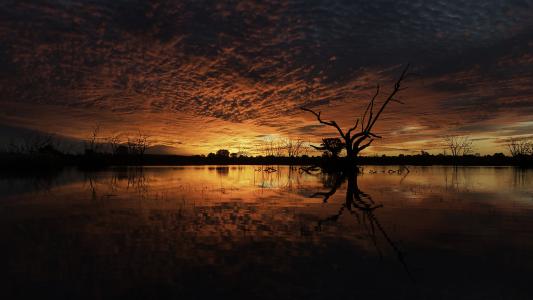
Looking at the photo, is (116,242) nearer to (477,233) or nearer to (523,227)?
(477,233)

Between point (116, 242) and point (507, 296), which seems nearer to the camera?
point (507, 296)

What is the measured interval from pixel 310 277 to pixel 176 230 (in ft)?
14.9

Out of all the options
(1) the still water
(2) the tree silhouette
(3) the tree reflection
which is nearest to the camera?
(1) the still water

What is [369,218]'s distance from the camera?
10602 mm

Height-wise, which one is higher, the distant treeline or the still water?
→ the distant treeline

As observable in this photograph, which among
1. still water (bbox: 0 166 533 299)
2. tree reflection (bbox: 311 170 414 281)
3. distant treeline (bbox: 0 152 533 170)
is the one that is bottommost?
still water (bbox: 0 166 533 299)

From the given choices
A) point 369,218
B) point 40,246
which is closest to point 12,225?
point 40,246

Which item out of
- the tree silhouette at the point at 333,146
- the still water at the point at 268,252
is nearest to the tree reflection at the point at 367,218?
the still water at the point at 268,252

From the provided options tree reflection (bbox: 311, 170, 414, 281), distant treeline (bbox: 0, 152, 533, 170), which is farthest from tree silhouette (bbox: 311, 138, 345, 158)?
tree reflection (bbox: 311, 170, 414, 281)

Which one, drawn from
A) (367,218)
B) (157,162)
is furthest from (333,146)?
(157,162)

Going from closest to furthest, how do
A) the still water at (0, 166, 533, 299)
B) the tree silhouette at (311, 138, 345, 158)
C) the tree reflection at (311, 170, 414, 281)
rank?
1. the still water at (0, 166, 533, 299)
2. the tree reflection at (311, 170, 414, 281)
3. the tree silhouette at (311, 138, 345, 158)

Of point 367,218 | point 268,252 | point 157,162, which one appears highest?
point 157,162

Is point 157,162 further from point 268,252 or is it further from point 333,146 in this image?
point 268,252

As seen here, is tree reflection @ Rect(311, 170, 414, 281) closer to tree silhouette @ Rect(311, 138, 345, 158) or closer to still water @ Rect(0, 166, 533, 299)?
still water @ Rect(0, 166, 533, 299)
